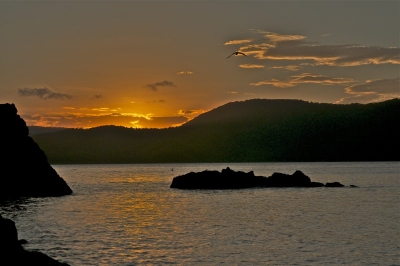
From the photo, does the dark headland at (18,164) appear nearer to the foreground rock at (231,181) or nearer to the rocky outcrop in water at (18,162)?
Result: the rocky outcrop in water at (18,162)

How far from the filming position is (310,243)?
41.8 m

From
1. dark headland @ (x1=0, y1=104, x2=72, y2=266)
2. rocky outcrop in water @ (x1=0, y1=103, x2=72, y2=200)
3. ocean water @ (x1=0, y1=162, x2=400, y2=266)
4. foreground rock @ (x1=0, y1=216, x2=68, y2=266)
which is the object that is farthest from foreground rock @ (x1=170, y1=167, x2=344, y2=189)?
foreground rock @ (x1=0, y1=216, x2=68, y2=266)

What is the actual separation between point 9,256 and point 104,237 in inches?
816

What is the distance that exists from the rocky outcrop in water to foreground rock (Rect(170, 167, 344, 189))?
35.5 metres

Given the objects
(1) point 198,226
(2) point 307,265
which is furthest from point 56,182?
(2) point 307,265

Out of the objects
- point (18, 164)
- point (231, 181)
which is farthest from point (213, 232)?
point (231, 181)

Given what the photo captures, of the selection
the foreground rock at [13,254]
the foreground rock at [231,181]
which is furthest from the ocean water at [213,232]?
the foreground rock at [231,181]

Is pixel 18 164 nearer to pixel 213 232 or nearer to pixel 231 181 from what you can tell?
pixel 213 232

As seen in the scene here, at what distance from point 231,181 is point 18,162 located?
4818 centimetres

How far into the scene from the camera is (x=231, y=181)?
374 feet

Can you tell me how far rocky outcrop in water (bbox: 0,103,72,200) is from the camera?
257 ft

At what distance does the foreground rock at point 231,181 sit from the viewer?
11162 centimetres

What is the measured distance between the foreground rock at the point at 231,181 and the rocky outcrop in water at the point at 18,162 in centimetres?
3548

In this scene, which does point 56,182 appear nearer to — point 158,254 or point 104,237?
point 104,237
